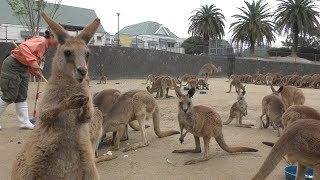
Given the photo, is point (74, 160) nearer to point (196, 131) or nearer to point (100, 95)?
point (196, 131)

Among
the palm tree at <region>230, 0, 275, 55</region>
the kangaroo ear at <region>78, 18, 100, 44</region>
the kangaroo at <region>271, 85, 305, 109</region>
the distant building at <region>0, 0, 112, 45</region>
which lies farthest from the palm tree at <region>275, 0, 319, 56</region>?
the kangaroo ear at <region>78, 18, 100, 44</region>

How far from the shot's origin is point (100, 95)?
6.09m

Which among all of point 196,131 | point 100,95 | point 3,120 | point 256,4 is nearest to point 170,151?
point 196,131

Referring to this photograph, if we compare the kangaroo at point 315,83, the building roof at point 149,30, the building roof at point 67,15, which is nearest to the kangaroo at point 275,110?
the kangaroo at point 315,83

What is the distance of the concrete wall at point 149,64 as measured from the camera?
1889 cm

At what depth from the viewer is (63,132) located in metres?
2.73

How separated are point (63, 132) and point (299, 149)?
2.00m

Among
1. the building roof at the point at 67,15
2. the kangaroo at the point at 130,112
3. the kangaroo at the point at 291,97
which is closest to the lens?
the kangaroo at the point at 130,112

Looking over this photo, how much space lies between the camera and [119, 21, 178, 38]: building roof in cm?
5506

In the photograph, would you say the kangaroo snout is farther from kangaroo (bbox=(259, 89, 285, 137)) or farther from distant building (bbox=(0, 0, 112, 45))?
distant building (bbox=(0, 0, 112, 45))

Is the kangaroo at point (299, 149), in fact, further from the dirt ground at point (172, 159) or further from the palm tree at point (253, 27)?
the palm tree at point (253, 27)

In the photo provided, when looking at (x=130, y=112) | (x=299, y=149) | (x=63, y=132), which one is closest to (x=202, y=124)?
(x=130, y=112)

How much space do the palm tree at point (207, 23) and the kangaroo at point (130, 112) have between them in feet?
137

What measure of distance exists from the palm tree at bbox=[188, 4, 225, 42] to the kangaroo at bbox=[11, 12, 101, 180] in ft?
146
